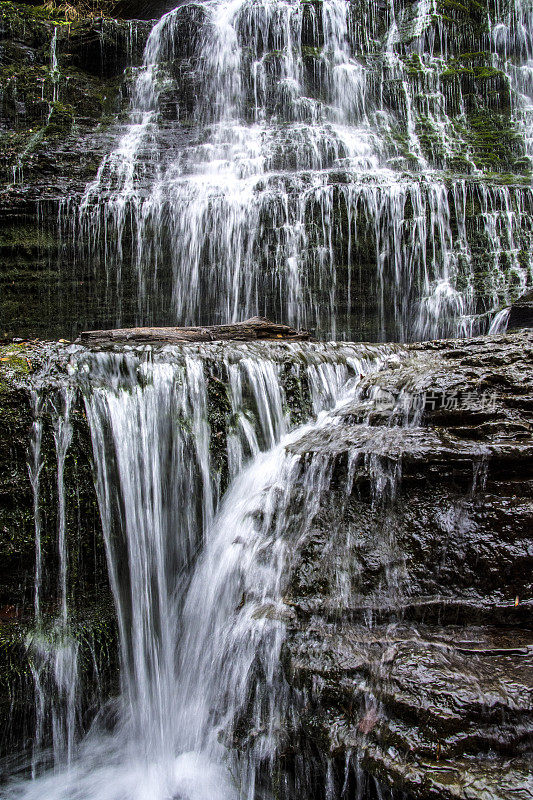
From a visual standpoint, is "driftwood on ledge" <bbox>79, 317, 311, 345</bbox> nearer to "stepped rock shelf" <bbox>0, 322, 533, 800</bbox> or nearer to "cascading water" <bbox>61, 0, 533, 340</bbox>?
"stepped rock shelf" <bbox>0, 322, 533, 800</bbox>

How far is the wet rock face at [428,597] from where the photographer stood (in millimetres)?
2189

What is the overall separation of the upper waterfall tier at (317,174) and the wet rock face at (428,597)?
19.8 feet

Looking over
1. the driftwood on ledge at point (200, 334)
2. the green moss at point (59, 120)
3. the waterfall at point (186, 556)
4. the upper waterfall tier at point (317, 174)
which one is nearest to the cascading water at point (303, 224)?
the upper waterfall tier at point (317, 174)

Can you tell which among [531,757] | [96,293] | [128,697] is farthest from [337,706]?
[96,293]

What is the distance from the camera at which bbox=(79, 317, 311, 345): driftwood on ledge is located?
5.34 m

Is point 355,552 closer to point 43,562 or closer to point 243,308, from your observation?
point 43,562

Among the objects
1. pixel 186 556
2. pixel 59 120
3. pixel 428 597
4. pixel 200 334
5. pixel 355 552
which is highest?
pixel 59 120

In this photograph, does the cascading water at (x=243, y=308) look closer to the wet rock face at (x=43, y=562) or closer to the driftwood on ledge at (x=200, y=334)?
the wet rock face at (x=43, y=562)

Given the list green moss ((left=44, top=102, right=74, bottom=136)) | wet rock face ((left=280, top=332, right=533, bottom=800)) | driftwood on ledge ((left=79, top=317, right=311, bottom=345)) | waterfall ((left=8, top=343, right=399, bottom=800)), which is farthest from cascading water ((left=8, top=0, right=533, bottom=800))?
green moss ((left=44, top=102, right=74, bottom=136))

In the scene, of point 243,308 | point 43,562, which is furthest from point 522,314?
point 43,562

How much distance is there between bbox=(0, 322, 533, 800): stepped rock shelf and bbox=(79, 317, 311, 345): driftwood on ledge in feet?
2.15

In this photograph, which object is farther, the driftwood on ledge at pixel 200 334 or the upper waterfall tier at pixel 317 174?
the upper waterfall tier at pixel 317 174

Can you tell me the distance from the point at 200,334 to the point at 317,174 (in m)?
6.65

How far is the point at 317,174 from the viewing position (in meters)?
10.8
